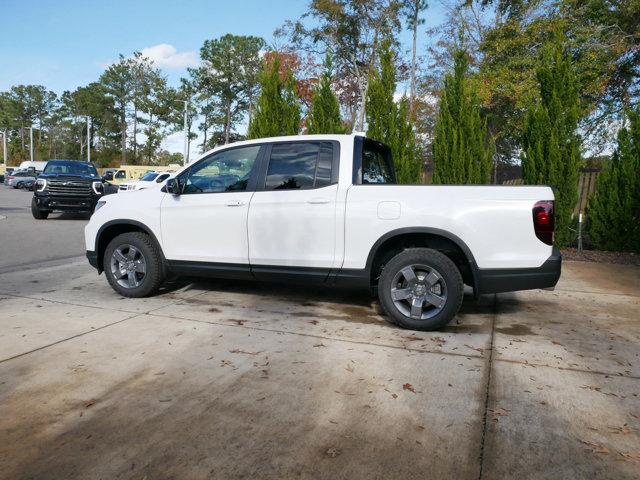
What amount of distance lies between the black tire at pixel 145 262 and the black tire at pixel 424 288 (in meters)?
2.77

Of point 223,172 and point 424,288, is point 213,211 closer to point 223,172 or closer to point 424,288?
point 223,172

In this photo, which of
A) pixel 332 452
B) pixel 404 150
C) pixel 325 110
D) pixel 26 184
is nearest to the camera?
pixel 332 452

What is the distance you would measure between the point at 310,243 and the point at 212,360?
1739 millimetres

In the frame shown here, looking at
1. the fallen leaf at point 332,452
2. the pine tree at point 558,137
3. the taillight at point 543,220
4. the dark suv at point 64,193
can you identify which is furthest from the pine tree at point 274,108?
the fallen leaf at point 332,452

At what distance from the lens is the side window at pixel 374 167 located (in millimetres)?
5516

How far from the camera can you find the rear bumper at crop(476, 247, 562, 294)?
4.58m

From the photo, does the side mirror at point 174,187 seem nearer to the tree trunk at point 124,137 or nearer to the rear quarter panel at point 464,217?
the rear quarter panel at point 464,217

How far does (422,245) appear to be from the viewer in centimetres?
517

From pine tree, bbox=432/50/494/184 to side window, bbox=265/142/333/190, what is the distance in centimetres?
690

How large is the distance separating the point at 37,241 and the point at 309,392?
10.1 meters

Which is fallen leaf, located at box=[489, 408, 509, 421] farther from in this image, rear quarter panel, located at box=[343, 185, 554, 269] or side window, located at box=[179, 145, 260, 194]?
side window, located at box=[179, 145, 260, 194]

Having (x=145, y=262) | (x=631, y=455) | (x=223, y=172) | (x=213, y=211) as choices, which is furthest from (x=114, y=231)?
(x=631, y=455)

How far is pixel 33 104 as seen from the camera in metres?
115

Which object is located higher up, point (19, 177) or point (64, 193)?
point (19, 177)
